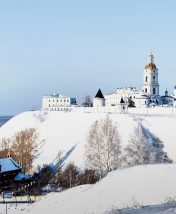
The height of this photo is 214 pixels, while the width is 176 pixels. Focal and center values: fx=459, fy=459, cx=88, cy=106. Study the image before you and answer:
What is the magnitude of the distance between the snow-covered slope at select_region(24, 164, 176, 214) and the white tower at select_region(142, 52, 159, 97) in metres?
62.2

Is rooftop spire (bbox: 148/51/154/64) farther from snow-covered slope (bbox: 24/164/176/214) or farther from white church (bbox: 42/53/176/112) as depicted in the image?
snow-covered slope (bbox: 24/164/176/214)

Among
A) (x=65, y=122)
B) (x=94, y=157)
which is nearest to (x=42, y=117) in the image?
(x=65, y=122)

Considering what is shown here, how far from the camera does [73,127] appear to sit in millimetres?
63875

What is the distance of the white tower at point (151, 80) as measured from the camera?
85562 mm

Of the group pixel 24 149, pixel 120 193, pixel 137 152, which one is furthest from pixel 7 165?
pixel 120 193

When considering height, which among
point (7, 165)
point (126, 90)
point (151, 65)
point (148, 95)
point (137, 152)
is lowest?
point (7, 165)

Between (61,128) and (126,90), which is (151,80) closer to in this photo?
(126,90)

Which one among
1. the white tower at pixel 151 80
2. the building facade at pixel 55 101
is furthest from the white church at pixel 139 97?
the building facade at pixel 55 101

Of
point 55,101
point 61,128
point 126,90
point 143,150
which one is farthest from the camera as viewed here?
point 55,101

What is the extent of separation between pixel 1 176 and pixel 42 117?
34.4 metres

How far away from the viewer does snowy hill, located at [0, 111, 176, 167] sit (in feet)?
172

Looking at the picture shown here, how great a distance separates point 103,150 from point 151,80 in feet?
138

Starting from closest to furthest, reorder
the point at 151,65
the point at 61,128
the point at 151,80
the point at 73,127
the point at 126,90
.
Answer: the point at 73,127 → the point at 61,128 → the point at 151,80 → the point at 151,65 → the point at 126,90

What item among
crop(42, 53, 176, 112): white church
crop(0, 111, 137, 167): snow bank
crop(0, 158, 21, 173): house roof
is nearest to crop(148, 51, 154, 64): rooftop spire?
crop(42, 53, 176, 112): white church
